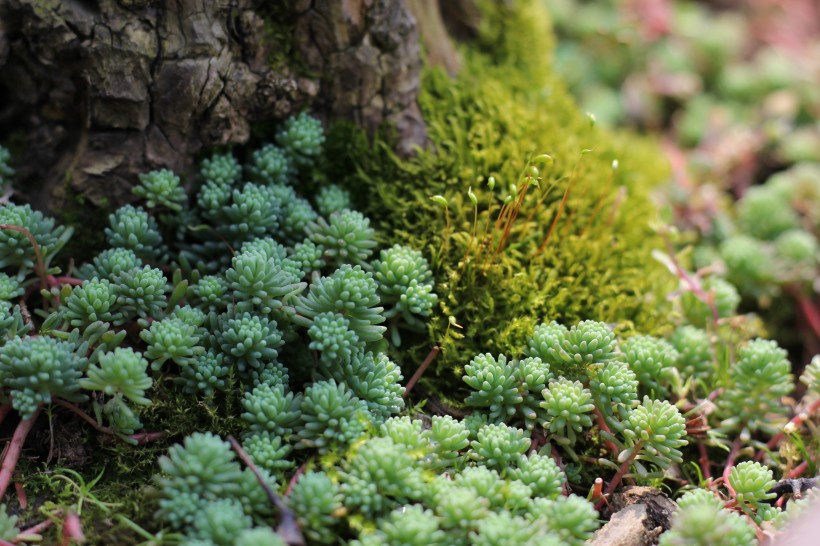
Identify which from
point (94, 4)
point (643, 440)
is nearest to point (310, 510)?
point (643, 440)

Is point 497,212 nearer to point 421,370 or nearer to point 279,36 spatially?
point 421,370

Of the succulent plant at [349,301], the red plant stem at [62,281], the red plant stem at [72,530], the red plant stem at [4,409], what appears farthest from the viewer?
the red plant stem at [62,281]

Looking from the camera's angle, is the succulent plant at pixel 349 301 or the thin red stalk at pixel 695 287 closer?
the succulent plant at pixel 349 301

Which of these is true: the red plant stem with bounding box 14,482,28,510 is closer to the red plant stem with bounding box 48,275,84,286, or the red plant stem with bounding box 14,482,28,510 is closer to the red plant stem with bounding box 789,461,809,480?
the red plant stem with bounding box 48,275,84,286

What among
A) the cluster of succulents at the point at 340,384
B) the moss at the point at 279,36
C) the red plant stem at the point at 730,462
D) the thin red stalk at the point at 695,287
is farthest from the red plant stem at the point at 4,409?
the thin red stalk at the point at 695,287

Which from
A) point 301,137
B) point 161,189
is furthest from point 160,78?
point 301,137

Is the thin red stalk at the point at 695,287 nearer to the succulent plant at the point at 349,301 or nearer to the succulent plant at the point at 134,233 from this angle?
the succulent plant at the point at 349,301

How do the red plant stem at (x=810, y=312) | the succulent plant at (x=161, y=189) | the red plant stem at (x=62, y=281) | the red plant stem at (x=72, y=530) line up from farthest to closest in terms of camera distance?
the red plant stem at (x=810, y=312)
the succulent plant at (x=161, y=189)
the red plant stem at (x=62, y=281)
the red plant stem at (x=72, y=530)
